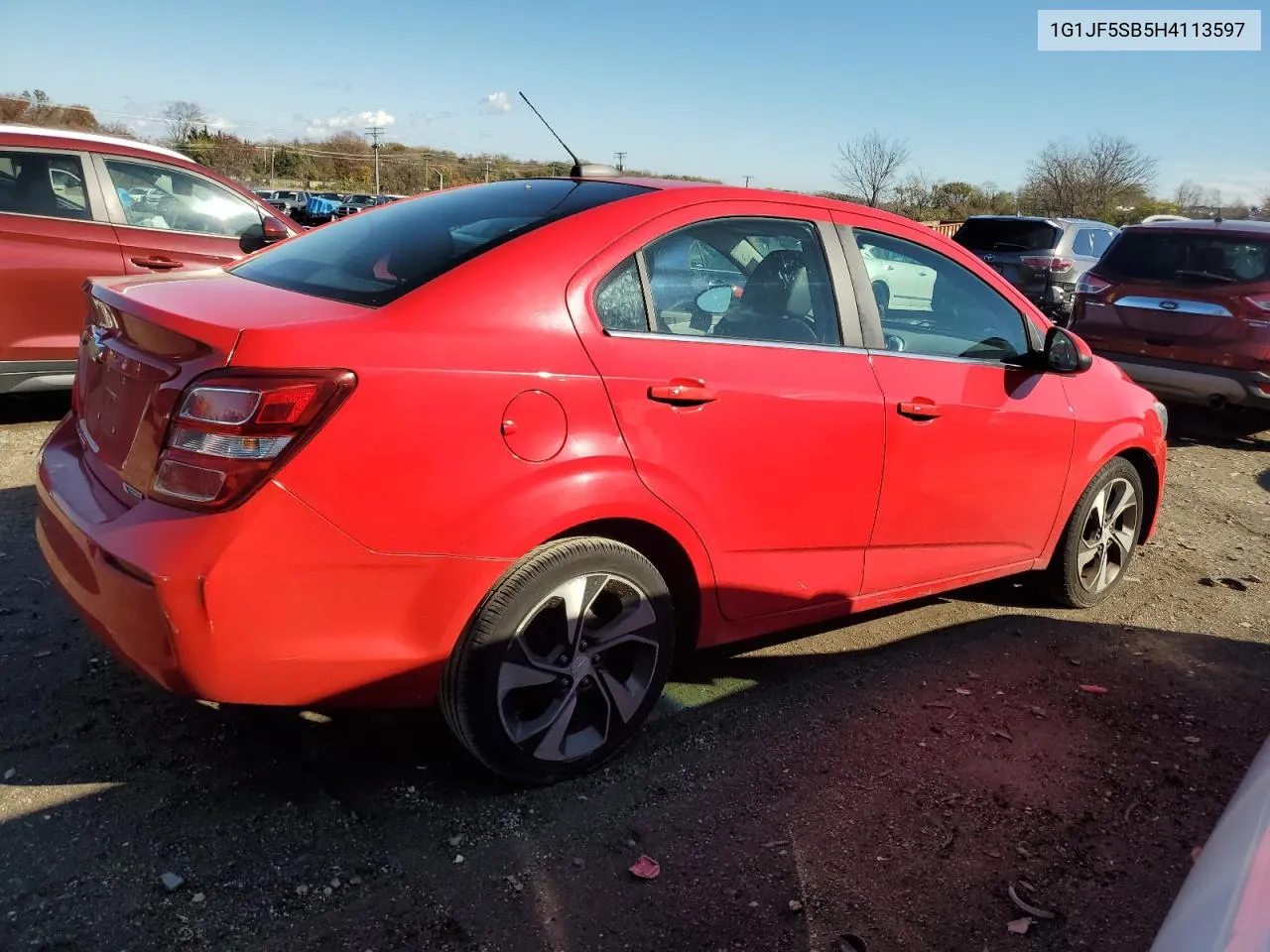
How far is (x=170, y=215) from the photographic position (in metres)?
6.58

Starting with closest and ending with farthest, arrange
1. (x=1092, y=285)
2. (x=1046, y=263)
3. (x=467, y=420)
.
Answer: (x=467, y=420)
(x=1092, y=285)
(x=1046, y=263)

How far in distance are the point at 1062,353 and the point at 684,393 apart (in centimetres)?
196

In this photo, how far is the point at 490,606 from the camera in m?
2.56

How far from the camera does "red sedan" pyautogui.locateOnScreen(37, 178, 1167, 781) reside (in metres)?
2.29

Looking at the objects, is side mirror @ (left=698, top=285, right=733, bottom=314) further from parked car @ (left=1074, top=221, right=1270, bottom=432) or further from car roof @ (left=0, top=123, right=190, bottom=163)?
parked car @ (left=1074, top=221, right=1270, bottom=432)

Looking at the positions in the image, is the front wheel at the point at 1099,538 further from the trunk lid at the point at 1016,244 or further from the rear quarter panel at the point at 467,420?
the trunk lid at the point at 1016,244

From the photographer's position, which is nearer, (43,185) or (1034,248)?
(43,185)

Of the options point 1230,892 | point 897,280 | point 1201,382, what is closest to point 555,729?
point 1230,892

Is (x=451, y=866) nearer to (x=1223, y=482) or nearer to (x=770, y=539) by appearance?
(x=770, y=539)

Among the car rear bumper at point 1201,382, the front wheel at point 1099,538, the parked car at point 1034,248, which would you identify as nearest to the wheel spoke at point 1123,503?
the front wheel at point 1099,538

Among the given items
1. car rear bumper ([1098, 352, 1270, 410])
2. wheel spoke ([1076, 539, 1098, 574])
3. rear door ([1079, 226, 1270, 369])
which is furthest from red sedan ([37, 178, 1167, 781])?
rear door ([1079, 226, 1270, 369])

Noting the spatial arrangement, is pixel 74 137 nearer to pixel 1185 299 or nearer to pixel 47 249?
pixel 47 249

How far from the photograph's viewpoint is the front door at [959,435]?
11.4ft

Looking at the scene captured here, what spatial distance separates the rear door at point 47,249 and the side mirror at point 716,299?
4692 millimetres
